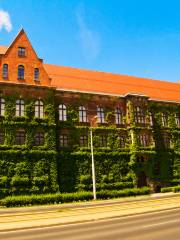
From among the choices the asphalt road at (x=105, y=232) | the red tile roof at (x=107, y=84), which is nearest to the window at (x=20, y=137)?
the red tile roof at (x=107, y=84)

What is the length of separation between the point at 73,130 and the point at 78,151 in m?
3.19

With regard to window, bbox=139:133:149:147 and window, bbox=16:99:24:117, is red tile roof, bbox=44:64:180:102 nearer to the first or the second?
window, bbox=16:99:24:117

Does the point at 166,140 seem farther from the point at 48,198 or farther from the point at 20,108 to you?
the point at 20,108

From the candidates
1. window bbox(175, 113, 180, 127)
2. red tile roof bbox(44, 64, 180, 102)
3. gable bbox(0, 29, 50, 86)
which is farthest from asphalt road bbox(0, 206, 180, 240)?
window bbox(175, 113, 180, 127)

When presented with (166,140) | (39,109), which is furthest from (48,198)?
(166,140)

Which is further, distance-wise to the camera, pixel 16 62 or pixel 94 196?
pixel 16 62

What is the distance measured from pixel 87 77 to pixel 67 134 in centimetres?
1402

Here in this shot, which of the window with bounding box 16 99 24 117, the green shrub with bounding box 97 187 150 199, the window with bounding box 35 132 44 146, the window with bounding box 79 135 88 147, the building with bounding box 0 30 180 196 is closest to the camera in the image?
the green shrub with bounding box 97 187 150 199

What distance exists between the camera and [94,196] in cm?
3338

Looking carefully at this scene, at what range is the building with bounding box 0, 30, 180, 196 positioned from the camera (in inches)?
1443

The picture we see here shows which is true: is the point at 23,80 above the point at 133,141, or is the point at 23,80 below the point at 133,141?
above

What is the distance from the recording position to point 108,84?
50.8m

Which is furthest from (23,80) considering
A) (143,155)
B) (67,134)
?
(143,155)

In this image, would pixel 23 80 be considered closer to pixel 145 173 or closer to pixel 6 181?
pixel 6 181
